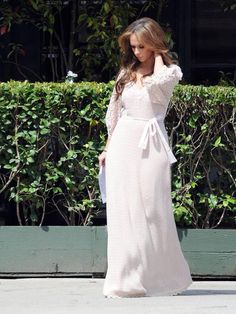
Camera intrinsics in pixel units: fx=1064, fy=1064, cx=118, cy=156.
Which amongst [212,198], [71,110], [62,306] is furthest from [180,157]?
[62,306]

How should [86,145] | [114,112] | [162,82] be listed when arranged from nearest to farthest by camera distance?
[162,82], [114,112], [86,145]

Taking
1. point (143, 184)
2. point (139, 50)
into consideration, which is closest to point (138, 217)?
point (143, 184)

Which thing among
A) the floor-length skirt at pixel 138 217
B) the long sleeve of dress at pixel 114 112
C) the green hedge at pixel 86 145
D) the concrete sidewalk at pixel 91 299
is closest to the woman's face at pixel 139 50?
the long sleeve of dress at pixel 114 112

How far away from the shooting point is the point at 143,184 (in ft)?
25.2

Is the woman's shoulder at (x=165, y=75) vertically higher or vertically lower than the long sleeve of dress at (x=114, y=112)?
higher

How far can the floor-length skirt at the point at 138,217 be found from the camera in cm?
766

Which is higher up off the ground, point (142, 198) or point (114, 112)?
point (114, 112)

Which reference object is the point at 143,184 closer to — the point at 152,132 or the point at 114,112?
the point at 152,132

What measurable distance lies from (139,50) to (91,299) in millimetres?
1892

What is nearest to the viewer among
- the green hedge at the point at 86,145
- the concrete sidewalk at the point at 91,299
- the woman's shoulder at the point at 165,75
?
the concrete sidewalk at the point at 91,299

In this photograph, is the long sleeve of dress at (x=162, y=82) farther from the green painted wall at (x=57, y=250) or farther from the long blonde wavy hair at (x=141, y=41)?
the green painted wall at (x=57, y=250)

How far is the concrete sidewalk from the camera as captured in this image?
24.1 feet

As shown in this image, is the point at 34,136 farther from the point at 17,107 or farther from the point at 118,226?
the point at 118,226

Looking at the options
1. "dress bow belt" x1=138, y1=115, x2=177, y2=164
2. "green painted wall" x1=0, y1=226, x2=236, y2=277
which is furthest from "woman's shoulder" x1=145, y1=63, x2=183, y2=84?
"green painted wall" x1=0, y1=226, x2=236, y2=277
